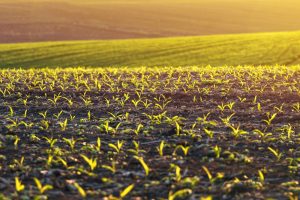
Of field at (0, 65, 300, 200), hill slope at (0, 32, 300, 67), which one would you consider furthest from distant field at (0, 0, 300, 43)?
field at (0, 65, 300, 200)

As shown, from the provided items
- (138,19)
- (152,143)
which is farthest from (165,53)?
(138,19)

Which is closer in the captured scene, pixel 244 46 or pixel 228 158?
pixel 228 158

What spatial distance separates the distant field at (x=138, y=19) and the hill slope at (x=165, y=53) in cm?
1706

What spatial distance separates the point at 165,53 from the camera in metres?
35.8

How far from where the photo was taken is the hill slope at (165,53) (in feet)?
105

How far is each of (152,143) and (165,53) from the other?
94.0ft

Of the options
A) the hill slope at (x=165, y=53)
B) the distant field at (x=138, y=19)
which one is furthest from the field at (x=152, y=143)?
the distant field at (x=138, y=19)

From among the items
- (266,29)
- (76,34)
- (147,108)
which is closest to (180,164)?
(147,108)

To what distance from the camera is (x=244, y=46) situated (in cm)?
3725

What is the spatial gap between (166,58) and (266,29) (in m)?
39.2

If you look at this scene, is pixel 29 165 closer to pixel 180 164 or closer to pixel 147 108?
pixel 180 164

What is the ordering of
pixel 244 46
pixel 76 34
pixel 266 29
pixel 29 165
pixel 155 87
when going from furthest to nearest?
1. pixel 266 29
2. pixel 76 34
3. pixel 244 46
4. pixel 155 87
5. pixel 29 165

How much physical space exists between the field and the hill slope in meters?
19.2

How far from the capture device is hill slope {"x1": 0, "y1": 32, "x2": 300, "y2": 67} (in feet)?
105
